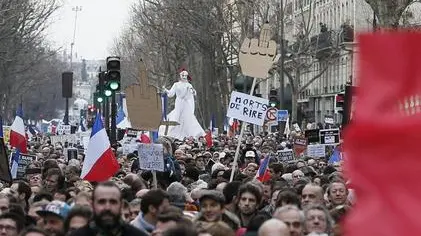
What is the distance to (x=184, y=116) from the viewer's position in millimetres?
29094

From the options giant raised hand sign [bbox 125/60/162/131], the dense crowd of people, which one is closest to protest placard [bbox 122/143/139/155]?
giant raised hand sign [bbox 125/60/162/131]

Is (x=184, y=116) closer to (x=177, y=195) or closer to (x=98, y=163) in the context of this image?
(x=98, y=163)

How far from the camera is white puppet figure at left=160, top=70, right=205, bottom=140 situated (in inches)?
1121

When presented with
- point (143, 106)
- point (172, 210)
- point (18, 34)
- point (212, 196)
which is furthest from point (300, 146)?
point (18, 34)

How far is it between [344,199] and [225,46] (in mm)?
49272

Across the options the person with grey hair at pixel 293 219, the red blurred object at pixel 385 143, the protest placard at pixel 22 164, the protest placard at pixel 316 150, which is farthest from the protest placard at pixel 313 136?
the red blurred object at pixel 385 143

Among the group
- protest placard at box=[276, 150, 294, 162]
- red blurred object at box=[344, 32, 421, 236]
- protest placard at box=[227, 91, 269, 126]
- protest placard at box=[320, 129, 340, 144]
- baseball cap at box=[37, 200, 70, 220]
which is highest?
protest placard at box=[227, 91, 269, 126]

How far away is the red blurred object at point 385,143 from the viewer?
438cm

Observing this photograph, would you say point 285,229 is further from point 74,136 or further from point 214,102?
point 214,102

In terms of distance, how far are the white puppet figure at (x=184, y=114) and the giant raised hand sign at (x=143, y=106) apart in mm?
11970

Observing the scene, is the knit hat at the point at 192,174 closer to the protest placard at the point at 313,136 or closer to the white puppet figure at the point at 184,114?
the protest placard at the point at 313,136

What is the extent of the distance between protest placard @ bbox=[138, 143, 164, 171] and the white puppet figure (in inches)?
517

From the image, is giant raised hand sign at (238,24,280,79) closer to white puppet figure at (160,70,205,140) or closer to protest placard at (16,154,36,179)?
protest placard at (16,154,36,179)

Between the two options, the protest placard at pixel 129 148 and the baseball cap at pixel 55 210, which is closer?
the baseball cap at pixel 55 210
